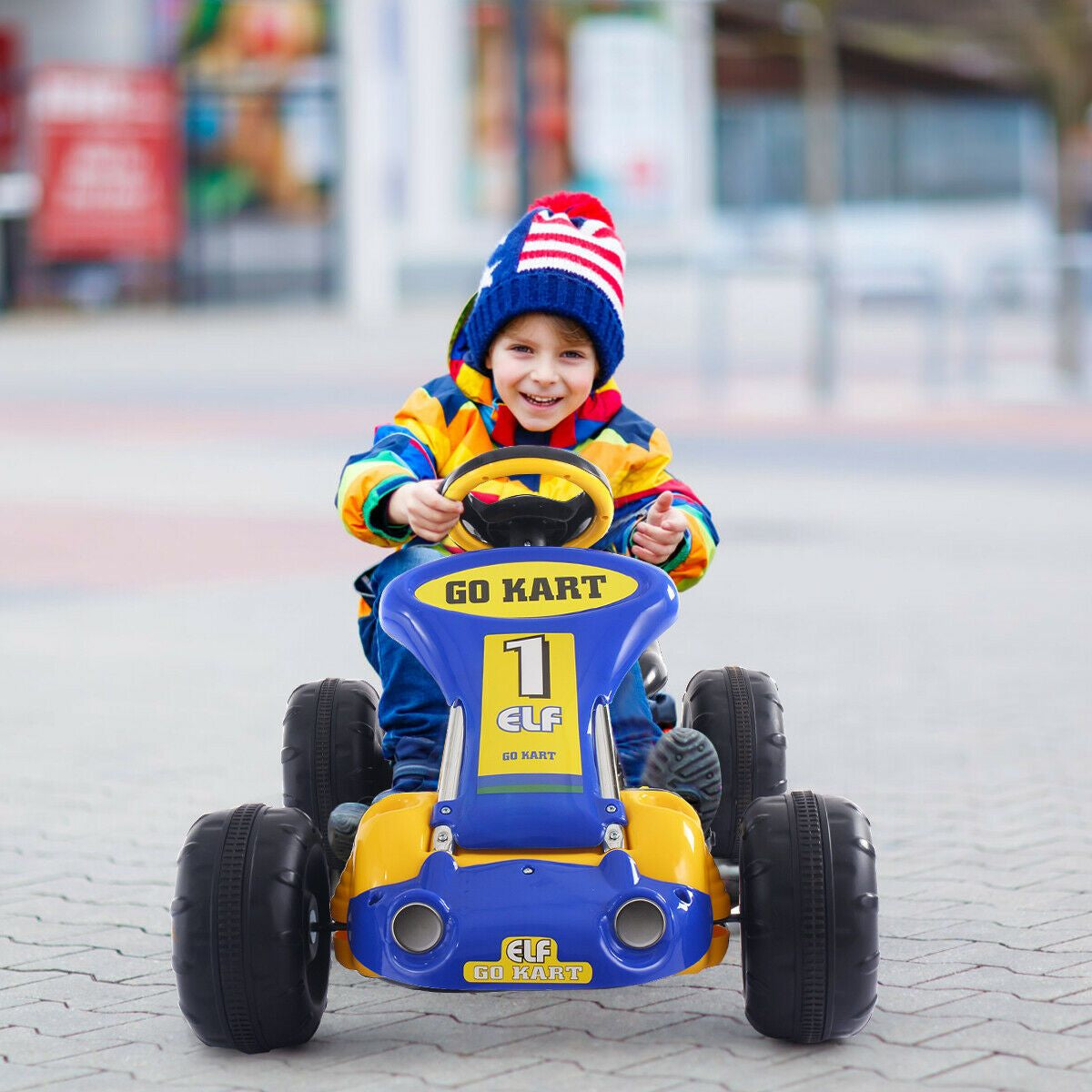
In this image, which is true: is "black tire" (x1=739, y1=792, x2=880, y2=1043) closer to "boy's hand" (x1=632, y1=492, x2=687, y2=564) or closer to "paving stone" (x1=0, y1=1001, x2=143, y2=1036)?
"boy's hand" (x1=632, y1=492, x2=687, y2=564)

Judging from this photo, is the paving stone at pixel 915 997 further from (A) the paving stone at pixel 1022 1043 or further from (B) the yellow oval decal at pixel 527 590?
(B) the yellow oval decal at pixel 527 590

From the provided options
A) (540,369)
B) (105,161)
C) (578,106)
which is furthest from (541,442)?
(578,106)

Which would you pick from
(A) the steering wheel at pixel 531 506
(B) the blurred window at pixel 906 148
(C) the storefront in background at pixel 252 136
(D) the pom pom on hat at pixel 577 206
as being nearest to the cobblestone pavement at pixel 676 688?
(A) the steering wheel at pixel 531 506

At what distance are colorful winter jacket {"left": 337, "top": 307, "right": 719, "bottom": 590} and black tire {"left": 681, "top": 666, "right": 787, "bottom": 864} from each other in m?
0.49

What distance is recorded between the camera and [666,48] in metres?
38.8

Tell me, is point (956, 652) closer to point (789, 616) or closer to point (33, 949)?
point (789, 616)

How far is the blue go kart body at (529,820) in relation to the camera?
3260mm

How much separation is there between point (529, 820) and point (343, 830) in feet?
1.89

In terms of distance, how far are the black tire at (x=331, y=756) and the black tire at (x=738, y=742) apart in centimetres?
64

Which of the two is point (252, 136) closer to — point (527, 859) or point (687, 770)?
point (687, 770)

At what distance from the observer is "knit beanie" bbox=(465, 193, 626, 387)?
12.4ft

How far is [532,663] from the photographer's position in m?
3.41

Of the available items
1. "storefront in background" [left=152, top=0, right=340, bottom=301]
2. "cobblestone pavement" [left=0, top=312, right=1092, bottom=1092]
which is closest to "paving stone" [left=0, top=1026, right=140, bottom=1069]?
"cobblestone pavement" [left=0, top=312, right=1092, bottom=1092]

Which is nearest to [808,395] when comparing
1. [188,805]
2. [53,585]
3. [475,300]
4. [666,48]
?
[53,585]
